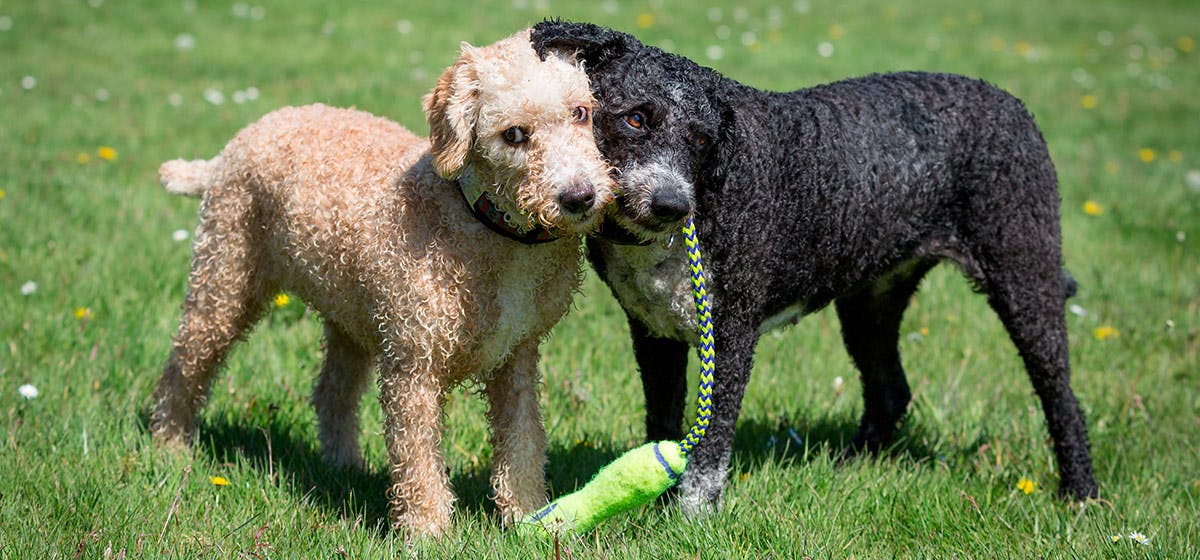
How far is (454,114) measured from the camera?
2830mm

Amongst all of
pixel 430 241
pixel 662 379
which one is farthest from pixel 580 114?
pixel 662 379

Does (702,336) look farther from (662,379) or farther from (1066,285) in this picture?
(1066,285)

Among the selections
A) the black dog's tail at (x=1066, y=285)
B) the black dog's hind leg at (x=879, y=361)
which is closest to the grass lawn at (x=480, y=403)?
the black dog's hind leg at (x=879, y=361)

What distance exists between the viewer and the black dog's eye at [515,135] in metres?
2.79

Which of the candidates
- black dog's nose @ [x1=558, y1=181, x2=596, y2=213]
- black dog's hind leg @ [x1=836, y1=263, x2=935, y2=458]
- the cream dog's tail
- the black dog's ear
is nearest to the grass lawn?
black dog's hind leg @ [x1=836, y1=263, x2=935, y2=458]

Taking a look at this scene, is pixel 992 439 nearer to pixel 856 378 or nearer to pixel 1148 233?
pixel 856 378

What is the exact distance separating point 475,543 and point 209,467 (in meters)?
1.14

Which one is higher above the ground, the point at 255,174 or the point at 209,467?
the point at 255,174

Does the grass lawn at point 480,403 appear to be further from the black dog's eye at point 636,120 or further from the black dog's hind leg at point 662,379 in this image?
the black dog's eye at point 636,120

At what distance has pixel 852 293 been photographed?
4121 mm

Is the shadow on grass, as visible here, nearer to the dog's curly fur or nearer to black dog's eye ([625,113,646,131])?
the dog's curly fur

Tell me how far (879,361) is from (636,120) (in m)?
1.81

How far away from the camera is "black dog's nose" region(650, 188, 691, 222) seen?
2746 mm

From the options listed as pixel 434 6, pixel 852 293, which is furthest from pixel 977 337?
pixel 434 6
